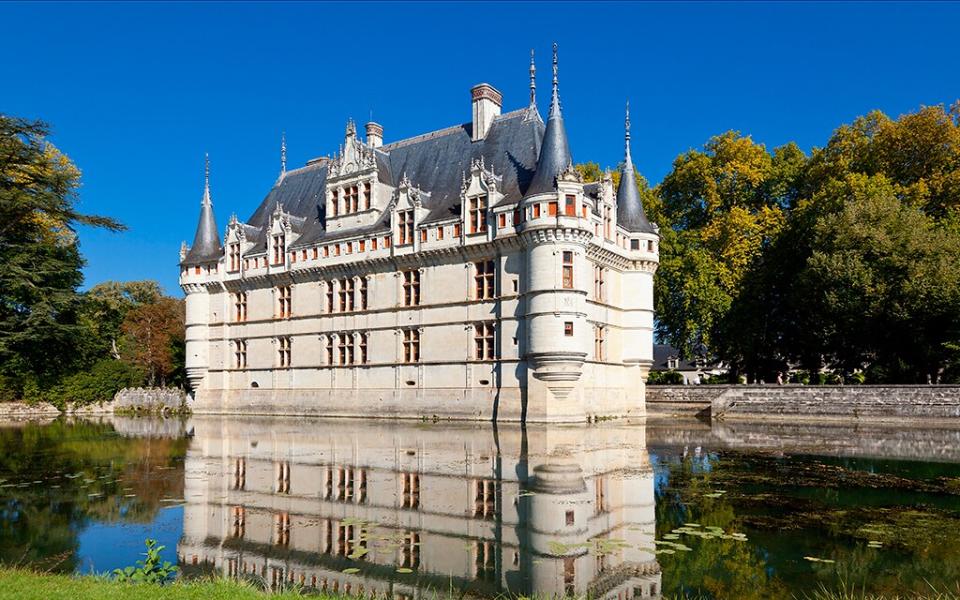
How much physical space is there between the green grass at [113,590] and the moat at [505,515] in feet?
3.48

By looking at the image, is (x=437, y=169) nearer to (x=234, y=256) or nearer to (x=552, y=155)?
(x=552, y=155)

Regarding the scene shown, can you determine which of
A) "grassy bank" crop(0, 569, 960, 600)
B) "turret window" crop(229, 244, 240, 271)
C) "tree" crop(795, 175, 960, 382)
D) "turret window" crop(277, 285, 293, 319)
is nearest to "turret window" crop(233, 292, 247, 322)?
"turret window" crop(229, 244, 240, 271)

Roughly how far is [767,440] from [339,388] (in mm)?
18848

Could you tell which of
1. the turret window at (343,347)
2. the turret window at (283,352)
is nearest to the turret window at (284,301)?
the turret window at (283,352)

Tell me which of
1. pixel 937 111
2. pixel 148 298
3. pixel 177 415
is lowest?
pixel 177 415

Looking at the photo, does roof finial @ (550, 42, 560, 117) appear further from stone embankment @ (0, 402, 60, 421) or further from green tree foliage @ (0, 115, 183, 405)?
stone embankment @ (0, 402, 60, 421)

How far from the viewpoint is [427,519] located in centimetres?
1107

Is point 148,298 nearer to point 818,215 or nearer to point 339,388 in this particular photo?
point 339,388

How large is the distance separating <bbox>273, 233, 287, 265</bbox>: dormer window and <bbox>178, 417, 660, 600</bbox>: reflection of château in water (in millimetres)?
18452

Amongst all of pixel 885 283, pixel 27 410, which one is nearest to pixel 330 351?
pixel 27 410

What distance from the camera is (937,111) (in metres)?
36.8

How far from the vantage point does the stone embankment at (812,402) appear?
3061 cm

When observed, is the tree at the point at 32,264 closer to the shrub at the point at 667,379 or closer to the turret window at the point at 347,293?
the turret window at the point at 347,293

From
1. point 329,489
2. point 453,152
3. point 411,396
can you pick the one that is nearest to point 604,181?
point 453,152
